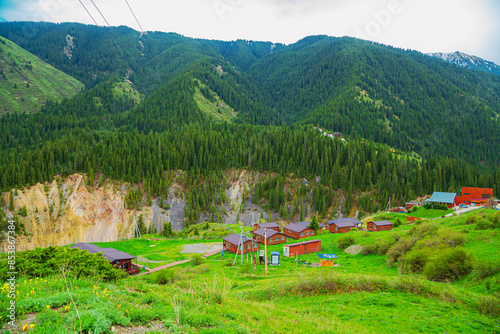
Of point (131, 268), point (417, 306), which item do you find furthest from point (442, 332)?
point (131, 268)

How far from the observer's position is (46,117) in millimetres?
189375

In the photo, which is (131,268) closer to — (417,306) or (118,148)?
(417,306)

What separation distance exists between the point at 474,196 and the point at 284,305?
313 feet

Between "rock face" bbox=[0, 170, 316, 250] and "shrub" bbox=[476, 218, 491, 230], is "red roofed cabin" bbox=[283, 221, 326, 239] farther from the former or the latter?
"rock face" bbox=[0, 170, 316, 250]

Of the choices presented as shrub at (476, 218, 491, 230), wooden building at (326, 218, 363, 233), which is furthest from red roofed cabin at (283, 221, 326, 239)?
shrub at (476, 218, 491, 230)

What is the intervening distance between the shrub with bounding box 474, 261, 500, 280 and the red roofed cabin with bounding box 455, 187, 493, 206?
255 ft

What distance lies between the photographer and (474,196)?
280ft

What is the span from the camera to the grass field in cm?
971

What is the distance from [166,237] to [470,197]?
3790 inches

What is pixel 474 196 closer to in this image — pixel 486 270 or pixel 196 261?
pixel 486 270

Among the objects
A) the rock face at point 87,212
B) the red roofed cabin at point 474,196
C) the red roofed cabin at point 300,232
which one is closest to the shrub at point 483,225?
the red roofed cabin at point 300,232

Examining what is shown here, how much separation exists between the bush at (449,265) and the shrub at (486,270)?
1.07m

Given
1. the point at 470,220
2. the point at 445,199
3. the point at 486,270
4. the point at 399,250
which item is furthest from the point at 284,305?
the point at 445,199

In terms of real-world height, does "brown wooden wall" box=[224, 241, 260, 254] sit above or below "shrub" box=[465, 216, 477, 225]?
below
